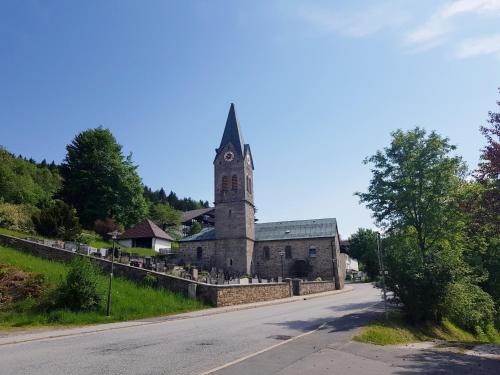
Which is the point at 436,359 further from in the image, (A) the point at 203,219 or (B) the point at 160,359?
(A) the point at 203,219

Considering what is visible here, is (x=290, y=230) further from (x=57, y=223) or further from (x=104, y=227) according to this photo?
(x=57, y=223)

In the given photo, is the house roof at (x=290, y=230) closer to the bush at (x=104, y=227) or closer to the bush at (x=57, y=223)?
the bush at (x=104, y=227)

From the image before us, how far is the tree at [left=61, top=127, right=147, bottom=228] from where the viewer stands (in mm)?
50844

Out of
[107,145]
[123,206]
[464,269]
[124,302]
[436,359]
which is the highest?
[107,145]

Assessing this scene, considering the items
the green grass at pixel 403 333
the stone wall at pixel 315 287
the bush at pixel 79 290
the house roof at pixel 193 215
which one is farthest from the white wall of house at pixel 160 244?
the green grass at pixel 403 333

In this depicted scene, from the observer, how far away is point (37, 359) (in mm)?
9078

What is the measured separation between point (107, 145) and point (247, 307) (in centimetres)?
4089

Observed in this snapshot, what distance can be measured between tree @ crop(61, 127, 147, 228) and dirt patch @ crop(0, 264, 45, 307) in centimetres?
3099

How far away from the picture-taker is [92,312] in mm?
17078

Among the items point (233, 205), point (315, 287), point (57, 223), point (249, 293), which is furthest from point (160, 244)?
point (249, 293)

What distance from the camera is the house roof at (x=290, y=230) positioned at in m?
50.1

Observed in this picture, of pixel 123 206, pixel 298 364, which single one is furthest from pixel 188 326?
pixel 123 206

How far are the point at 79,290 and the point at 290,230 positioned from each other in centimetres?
3712

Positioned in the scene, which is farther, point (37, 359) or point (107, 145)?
point (107, 145)
